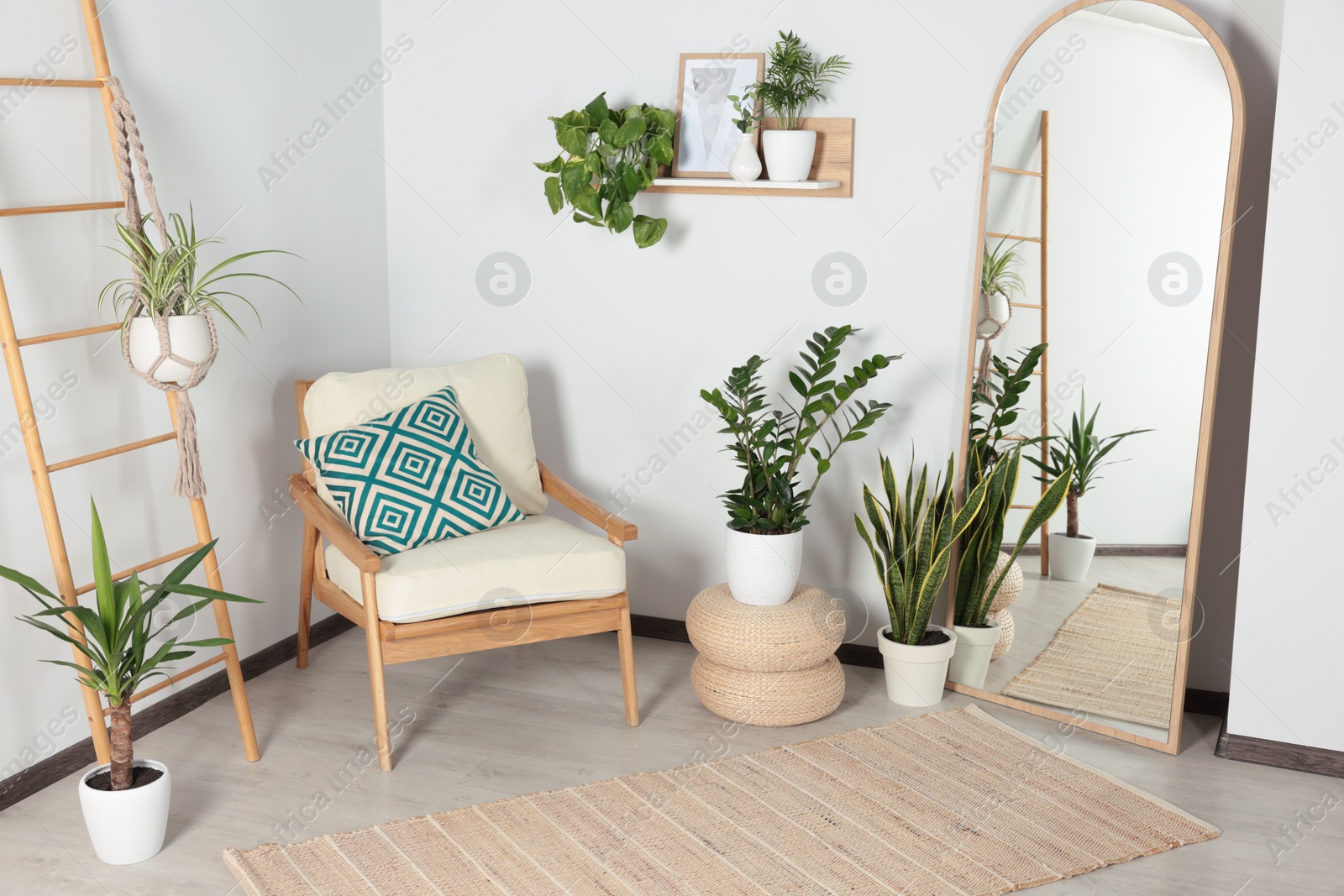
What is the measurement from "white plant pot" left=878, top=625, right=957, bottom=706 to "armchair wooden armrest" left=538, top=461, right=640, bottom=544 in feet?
2.64

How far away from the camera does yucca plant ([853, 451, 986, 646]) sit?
9.86ft

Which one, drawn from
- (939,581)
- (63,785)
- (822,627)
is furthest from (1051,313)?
(63,785)

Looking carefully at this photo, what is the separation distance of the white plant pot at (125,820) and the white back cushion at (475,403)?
3.72ft

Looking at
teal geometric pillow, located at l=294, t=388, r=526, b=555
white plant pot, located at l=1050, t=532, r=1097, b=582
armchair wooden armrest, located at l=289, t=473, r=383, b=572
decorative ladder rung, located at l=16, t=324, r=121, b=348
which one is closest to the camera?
decorative ladder rung, located at l=16, t=324, r=121, b=348

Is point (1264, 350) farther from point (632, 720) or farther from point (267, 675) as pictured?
point (267, 675)

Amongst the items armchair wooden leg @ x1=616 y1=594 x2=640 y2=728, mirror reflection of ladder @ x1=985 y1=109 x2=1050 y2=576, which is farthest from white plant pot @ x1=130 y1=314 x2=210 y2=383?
mirror reflection of ladder @ x1=985 y1=109 x2=1050 y2=576

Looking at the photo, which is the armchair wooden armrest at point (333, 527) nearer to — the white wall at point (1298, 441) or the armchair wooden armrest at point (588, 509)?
the armchair wooden armrest at point (588, 509)

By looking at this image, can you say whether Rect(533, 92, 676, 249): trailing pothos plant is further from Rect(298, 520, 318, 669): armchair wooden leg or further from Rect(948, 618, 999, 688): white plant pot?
Rect(948, 618, 999, 688): white plant pot

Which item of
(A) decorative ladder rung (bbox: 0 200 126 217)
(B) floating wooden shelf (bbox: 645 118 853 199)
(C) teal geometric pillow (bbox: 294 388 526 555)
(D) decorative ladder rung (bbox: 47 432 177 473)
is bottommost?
(C) teal geometric pillow (bbox: 294 388 526 555)

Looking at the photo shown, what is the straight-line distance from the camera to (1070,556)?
Result: 9.82ft

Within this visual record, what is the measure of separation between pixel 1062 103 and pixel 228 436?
8.09 feet

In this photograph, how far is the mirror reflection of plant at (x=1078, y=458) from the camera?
2.92 meters

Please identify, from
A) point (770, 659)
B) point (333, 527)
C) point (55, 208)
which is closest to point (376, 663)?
point (333, 527)

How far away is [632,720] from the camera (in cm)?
295
